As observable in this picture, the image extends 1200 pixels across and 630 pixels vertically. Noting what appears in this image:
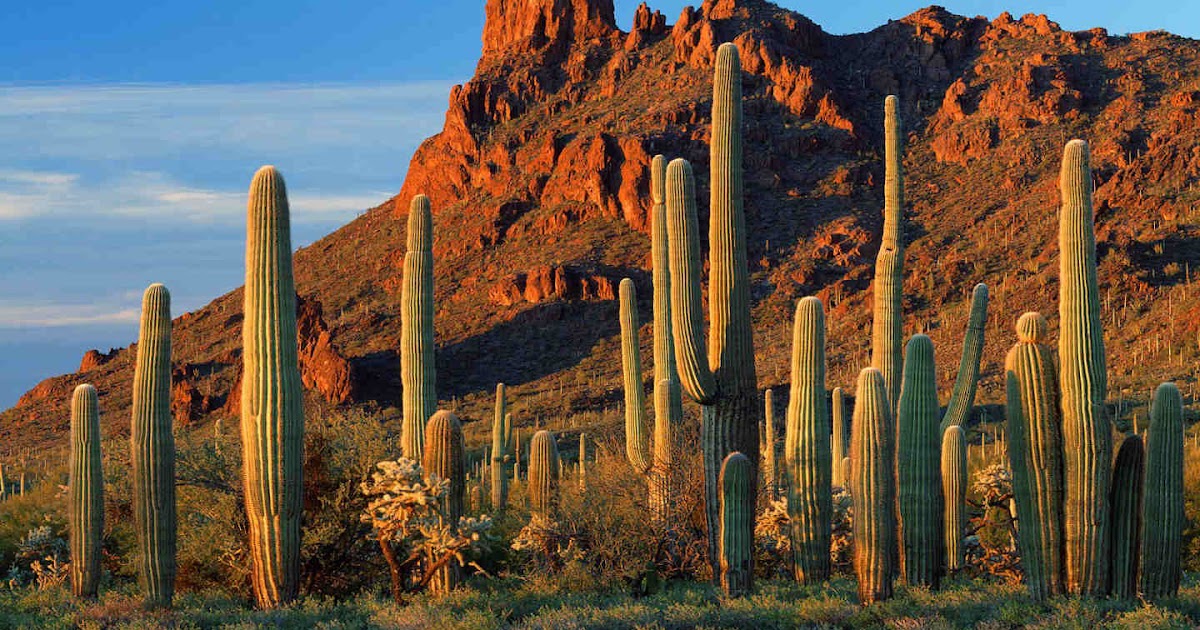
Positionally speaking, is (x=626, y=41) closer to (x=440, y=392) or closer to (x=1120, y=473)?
(x=440, y=392)

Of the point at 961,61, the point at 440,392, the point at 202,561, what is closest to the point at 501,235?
the point at 440,392

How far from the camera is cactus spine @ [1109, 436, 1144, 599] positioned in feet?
39.3

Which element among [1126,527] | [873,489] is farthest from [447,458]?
[1126,527]

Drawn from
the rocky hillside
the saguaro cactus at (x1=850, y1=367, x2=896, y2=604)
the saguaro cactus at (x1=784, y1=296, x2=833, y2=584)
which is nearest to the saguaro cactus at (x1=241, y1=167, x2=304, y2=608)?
the saguaro cactus at (x1=784, y1=296, x2=833, y2=584)

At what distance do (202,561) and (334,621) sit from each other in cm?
355

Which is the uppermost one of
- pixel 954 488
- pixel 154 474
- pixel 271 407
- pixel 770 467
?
pixel 271 407

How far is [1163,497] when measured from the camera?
11883 millimetres

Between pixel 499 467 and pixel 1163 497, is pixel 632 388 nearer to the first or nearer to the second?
pixel 499 467

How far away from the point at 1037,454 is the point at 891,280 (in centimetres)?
538

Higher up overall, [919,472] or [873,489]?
[919,472]

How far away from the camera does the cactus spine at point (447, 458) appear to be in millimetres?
13352

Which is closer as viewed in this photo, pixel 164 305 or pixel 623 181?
pixel 164 305

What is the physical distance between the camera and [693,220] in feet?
48.9

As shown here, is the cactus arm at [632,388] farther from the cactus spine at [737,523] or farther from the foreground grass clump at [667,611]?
the cactus spine at [737,523]
